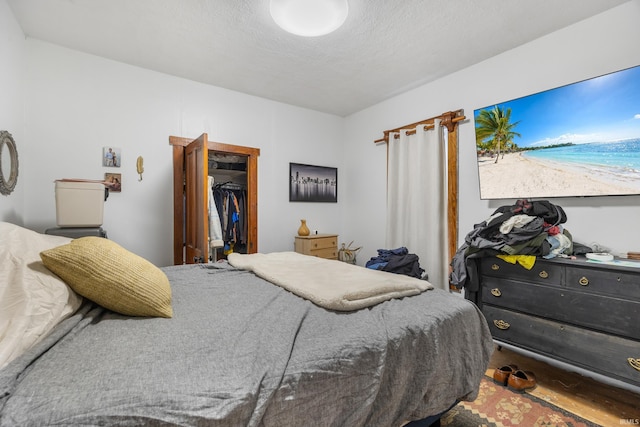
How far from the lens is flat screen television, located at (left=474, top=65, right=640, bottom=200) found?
1.94m

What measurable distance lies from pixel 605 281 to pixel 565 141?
1.08m

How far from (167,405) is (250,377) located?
0.18m

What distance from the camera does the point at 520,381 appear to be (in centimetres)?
183

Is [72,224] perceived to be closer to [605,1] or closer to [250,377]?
[250,377]

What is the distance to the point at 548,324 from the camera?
1903mm

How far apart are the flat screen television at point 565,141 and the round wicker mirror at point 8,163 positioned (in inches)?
147

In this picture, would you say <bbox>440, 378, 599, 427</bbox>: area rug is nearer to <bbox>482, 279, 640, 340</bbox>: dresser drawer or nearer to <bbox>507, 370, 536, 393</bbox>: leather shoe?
<bbox>507, 370, 536, 393</bbox>: leather shoe

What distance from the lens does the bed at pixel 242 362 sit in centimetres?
62

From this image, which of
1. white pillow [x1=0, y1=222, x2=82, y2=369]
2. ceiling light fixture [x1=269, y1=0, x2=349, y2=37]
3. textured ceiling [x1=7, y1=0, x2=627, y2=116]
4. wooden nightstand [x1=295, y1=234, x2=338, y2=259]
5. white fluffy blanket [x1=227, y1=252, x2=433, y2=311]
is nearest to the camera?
white pillow [x1=0, y1=222, x2=82, y2=369]

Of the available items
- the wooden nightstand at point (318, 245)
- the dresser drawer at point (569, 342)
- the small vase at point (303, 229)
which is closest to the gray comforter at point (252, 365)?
the dresser drawer at point (569, 342)

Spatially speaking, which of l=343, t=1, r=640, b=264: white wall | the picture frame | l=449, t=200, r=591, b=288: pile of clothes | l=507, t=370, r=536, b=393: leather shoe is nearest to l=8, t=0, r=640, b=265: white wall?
l=343, t=1, r=640, b=264: white wall

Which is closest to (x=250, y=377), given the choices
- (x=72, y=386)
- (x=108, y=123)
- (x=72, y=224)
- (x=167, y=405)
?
(x=167, y=405)

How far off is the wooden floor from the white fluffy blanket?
3.89 ft

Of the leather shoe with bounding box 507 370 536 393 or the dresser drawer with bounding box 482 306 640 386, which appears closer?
the dresser drawer with bounding box 482 306 640 386
